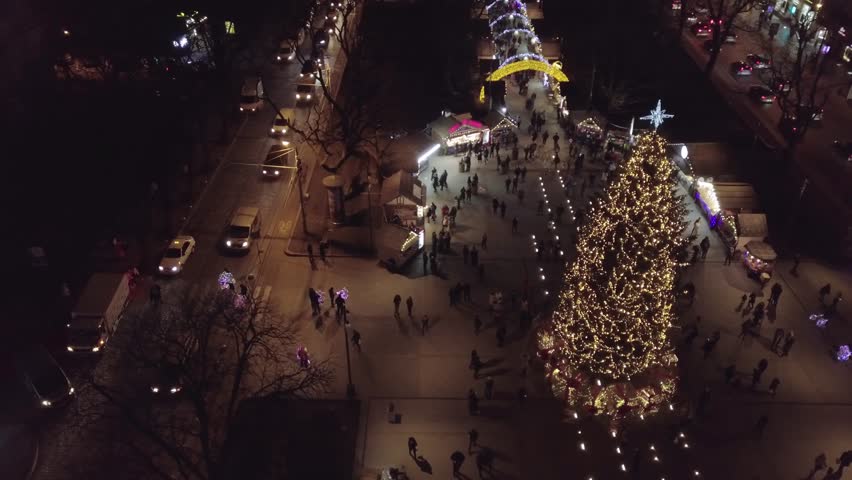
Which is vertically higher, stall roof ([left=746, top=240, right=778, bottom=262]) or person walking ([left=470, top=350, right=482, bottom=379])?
stall roof ([left=746, top=240, right=778, bottom=262])

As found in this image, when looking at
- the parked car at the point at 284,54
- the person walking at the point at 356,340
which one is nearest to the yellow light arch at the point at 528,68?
the parked car at the point at 284,54

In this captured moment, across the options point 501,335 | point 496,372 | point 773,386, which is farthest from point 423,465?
point 773,386

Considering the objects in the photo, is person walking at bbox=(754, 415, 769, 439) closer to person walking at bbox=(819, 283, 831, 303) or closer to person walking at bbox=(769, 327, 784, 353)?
person walking at bbox=(769, 327, 784, 353)

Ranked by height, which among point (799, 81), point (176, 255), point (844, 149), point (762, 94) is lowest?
point (176, 255)

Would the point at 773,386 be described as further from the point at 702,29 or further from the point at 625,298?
the point at 702,29

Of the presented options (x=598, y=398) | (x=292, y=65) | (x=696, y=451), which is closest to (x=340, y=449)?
(x=598, y=398)

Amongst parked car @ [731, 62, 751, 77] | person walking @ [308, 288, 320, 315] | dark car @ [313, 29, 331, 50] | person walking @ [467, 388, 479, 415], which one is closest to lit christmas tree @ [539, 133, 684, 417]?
person walking @ [467, 388, 479, 415]
